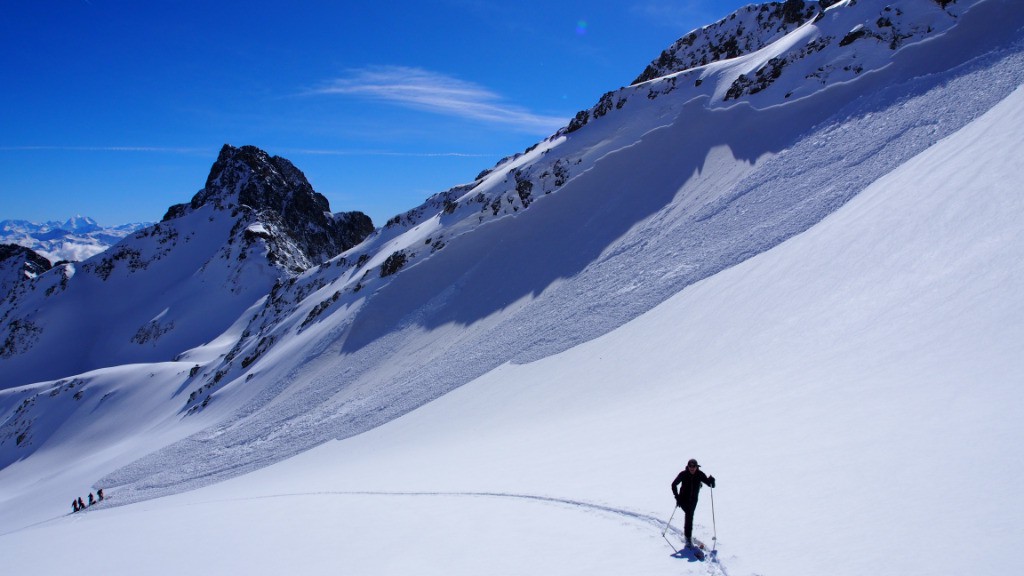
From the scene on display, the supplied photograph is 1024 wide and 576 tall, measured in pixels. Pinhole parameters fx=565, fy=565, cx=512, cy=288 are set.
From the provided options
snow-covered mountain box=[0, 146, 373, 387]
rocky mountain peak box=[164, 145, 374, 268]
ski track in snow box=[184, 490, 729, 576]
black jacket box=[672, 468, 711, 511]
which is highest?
rocky mountain peak box=[164, 145, 374, 268]

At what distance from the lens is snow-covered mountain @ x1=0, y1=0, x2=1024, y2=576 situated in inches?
343

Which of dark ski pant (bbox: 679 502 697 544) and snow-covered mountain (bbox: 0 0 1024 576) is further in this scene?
snow-covered mountain (bbox: 0 0 1024 576)

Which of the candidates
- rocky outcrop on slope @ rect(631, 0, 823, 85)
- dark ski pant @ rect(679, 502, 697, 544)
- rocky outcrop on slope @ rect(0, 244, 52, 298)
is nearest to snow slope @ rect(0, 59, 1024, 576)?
dark ski pant @ rect(679, 502, 697, 544)

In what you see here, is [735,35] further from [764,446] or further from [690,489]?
[690,489]

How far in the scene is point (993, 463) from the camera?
7.03 m

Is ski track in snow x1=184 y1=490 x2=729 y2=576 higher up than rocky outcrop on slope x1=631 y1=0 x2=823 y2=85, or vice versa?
rocky outcrop on slope x1=631 y1=0 x2=823 y2=85

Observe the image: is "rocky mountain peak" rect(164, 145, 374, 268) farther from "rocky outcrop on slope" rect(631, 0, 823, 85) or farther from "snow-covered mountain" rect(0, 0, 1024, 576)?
"rocky outcrop on slope" rect(631, 0, 823, 85)

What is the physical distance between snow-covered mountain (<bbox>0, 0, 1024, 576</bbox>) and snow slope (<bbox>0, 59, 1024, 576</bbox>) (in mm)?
79

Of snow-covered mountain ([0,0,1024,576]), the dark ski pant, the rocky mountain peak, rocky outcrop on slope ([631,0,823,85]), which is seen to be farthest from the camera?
the rocky mountain peak

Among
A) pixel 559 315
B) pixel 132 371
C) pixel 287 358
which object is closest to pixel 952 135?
pixel 559 315

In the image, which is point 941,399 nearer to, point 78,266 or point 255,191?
point 255,191

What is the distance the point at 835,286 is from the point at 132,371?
8091 centimetres

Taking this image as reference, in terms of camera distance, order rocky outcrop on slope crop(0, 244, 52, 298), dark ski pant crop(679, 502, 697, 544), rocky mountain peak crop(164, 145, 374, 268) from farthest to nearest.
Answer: rocky outcrop on slope crop(0, 244, 52, 298) → rocky mountain peak crop(164, 145, 374, 268) → dark ski pant crop(679, 502, 697, 544)

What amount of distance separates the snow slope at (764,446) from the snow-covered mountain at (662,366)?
8 cm
